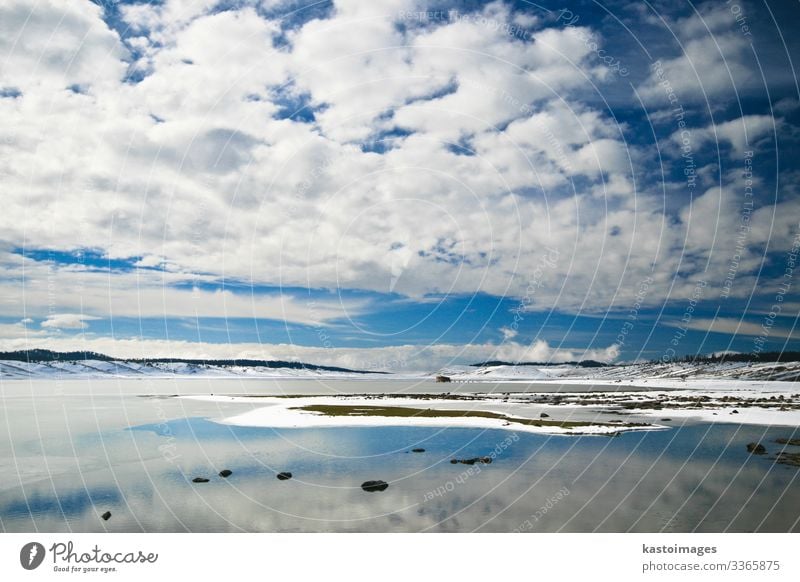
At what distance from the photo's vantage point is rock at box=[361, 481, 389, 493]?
22.7 m

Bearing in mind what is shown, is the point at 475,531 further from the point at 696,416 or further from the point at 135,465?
the point at 696,416

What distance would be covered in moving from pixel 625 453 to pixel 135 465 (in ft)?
89.4

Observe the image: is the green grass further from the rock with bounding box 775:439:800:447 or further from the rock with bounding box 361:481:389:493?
the rock with bounding box 361:481:389:493

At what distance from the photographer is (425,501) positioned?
20.9 m

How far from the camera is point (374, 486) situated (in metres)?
23.0

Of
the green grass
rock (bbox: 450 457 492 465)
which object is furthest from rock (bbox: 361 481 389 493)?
the green grass

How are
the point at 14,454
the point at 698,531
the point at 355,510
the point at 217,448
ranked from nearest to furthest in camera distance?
the point at 698,531 < the point at 355,510 < the point at 14,454 < the point at 217,448

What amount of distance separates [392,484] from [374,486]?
93cm

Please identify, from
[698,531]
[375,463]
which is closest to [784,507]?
[698,531]
